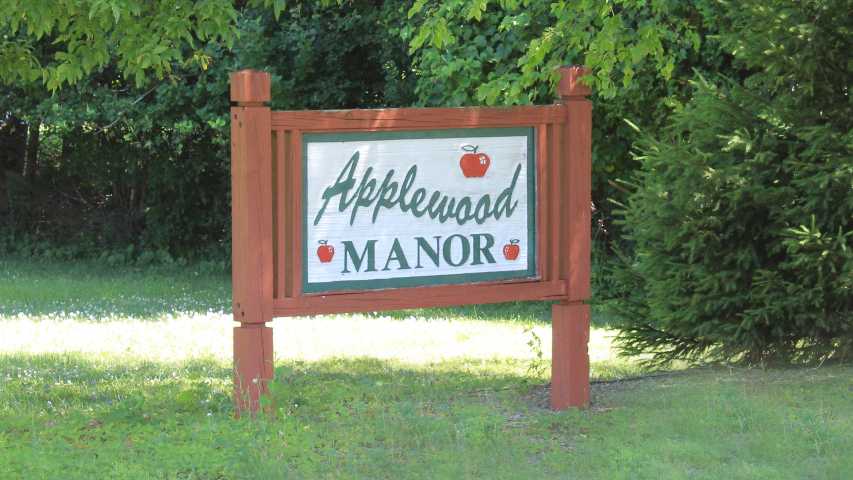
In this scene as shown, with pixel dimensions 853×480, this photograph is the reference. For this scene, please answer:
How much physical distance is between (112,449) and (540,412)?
2.42 metres

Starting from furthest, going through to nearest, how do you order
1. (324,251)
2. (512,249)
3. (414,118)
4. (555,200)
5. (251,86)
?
(555,200) < (512,249) < (414,118) < (324,251) < (251,86)

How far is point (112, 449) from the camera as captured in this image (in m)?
5.73

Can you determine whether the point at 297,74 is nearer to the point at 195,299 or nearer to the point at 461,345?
the point at 195,299

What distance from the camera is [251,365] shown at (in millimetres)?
6141

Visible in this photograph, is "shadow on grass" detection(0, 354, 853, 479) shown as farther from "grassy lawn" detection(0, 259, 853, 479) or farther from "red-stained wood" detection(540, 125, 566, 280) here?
"red-stained wood" detection(540, 125, 566, 280)

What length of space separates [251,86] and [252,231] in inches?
28.6

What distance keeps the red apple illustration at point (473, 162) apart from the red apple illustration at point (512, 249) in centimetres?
44

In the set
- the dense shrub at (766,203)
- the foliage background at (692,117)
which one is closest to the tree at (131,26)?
the foliage background at (692,117)

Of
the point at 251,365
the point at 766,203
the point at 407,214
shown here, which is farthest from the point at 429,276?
the point at 766,203

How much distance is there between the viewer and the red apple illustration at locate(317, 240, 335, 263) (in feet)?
20.5

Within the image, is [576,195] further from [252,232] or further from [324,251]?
[252,232]

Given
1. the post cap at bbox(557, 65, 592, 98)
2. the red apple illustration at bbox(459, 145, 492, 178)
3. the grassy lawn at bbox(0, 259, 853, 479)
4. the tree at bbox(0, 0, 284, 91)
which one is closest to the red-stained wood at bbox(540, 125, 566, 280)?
the post cap at bbox(557, 65, 592, 98)

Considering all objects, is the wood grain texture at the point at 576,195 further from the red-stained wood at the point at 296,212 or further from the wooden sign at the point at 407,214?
the red-stained wood at the point at 296,212

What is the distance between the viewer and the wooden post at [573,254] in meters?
6.87
